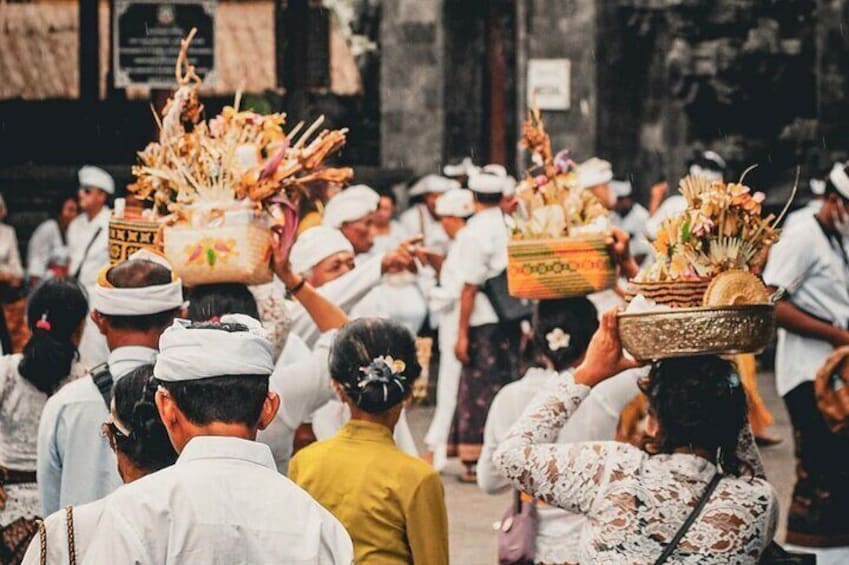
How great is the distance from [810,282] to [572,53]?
11.6 meters

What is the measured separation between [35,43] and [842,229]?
12.5m

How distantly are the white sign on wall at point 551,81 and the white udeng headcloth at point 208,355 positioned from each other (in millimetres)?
16820

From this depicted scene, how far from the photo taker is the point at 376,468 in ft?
19.4

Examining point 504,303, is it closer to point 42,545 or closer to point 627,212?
point 627,212

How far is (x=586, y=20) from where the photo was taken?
2088 centimetres

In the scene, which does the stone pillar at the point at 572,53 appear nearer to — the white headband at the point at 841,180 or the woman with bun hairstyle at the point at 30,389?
the white headband at the point at 841,180

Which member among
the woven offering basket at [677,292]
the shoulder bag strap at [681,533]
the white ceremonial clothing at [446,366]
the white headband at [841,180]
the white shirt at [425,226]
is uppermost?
the white headband at [841,180]


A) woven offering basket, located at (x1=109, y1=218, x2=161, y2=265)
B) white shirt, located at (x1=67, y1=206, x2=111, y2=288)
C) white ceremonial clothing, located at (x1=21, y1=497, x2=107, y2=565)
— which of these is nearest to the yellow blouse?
white ceremonial clothing, located at (x1=21, y1=497, x2=107, y2=565)

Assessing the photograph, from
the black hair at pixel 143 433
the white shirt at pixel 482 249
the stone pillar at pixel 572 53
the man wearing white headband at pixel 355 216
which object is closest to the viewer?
the black hair at pixel 143 433

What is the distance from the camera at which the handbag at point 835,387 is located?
7988mm

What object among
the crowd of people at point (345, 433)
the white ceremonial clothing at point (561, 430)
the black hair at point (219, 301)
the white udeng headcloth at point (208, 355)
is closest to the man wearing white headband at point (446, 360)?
the crowd of people at point (345, 433)

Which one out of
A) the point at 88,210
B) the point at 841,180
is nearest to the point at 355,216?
the point at 841,180

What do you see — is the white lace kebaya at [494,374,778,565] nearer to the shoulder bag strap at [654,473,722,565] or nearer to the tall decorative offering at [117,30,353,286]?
the shoulder bag strap at [654,473,722,565]

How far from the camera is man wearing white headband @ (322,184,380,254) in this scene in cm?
1123
